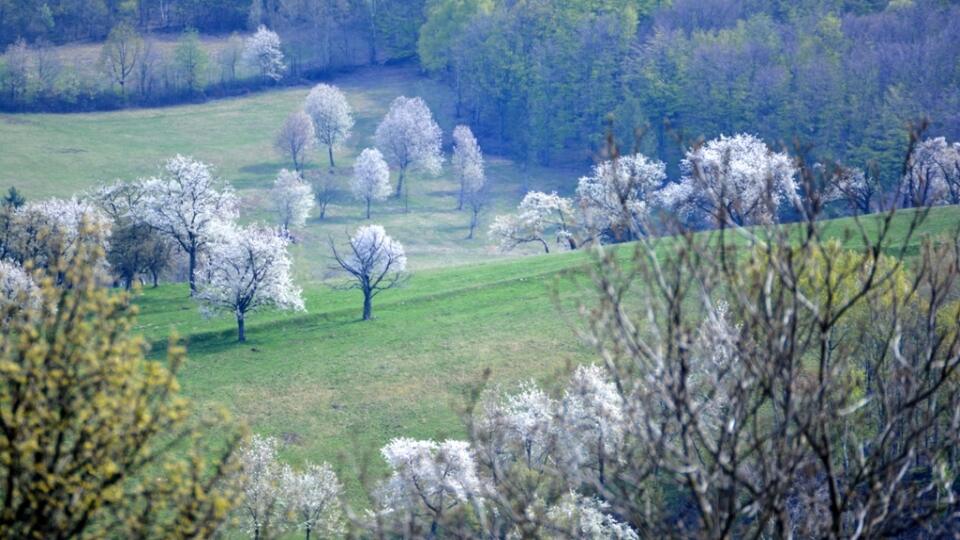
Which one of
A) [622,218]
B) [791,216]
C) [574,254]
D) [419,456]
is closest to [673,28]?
[791,216]

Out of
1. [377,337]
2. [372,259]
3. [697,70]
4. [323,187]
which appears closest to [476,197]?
[323,187]

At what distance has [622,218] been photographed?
37.3 ft

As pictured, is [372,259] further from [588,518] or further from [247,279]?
[588,518]

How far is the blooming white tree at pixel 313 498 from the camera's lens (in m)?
37.4

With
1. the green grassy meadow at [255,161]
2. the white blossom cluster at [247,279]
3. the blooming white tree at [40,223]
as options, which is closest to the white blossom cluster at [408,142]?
the green grassy meadow at [255,161]

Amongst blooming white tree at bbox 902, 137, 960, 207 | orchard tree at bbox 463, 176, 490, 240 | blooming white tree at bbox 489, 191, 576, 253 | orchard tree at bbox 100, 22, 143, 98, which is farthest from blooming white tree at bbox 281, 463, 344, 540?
orchard tree at bbox 100, 22, 143, 98

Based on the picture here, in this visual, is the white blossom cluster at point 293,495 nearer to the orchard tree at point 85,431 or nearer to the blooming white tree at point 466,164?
the orchard tree at point 85,431

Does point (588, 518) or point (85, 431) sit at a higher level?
point (85, 431)

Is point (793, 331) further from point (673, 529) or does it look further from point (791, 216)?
point (791, 216)

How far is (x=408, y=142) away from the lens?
106 metres

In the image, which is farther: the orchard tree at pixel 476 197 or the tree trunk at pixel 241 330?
the orchard tree at pixel 476 197

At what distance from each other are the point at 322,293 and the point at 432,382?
55.1 feet

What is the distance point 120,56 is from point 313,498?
9702 centimetres

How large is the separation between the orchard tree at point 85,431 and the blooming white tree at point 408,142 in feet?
303
